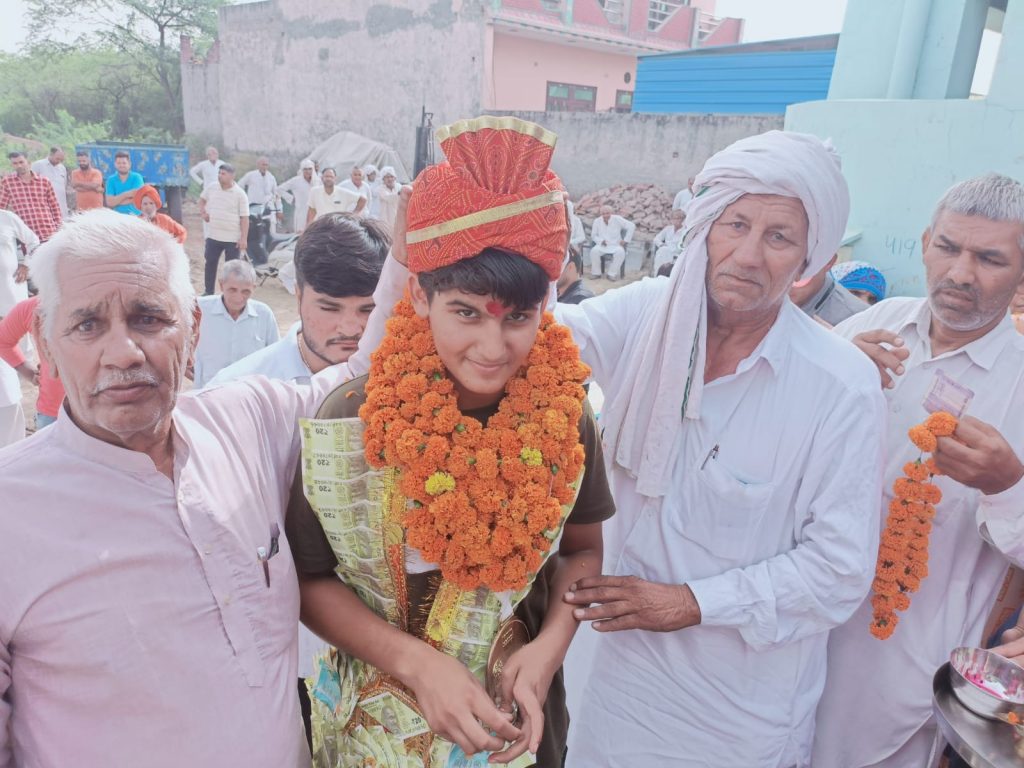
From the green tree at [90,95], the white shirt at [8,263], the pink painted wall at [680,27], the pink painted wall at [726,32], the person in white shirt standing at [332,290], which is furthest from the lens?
the pink painted wall at [726,32]

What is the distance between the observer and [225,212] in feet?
38.1

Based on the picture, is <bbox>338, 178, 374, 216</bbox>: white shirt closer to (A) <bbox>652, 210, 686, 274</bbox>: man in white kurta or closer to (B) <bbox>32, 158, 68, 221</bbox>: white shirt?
(B) <bbox>32, 158, 68, 221</bbox>: white shirt

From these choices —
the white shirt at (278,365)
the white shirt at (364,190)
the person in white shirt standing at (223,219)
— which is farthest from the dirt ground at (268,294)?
the white shirt at (278,365)

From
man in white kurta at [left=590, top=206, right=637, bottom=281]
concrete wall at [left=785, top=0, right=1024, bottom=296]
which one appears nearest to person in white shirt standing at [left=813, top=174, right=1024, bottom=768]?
concrete wall at [left=785, top=0, right=1024, bottom=296]

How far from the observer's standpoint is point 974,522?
2.34 meters

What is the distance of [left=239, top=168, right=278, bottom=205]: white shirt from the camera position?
1527cm

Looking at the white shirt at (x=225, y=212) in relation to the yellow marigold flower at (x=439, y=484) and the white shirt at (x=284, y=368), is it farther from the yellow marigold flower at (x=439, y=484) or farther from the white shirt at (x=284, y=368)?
the yellow marigold flower at (x=439, y=484)

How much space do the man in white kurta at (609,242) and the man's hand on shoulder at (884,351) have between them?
14.2 metres

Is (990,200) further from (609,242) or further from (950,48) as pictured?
(609,242)

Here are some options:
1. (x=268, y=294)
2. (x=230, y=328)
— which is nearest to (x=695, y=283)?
(x=230, y=328)

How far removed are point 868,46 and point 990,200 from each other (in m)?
7.23

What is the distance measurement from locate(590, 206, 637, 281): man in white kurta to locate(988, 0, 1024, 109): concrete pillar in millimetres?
9821

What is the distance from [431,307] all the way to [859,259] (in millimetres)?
7486

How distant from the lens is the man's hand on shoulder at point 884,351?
224 cm
